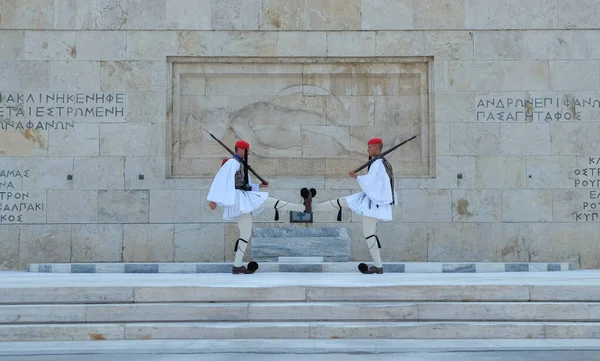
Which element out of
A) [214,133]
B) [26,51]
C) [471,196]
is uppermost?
[26,51]

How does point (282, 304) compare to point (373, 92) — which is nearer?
point (282, 304)

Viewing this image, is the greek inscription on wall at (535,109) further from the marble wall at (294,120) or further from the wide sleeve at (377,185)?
the wide sleeve at (377,185)

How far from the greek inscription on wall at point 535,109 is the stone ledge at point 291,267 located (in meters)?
2.57

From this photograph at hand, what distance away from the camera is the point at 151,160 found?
1305 centimetres

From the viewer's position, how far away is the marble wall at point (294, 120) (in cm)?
1295

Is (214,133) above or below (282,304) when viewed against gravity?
above

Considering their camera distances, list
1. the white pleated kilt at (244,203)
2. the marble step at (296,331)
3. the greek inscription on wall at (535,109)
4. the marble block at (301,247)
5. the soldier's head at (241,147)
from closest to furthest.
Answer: the marble step at (296,331)
the white pleated kilt at (244,203)
the soldier's head at (241,147)
the marble block at (301,247)
the greek inscription on wall at (535,109)

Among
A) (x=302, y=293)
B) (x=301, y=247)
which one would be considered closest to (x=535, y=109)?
(x=301, y=247)

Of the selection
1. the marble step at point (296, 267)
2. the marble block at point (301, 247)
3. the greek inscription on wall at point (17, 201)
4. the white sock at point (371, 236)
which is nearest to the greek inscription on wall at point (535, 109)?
the marble step at point (296, 267)

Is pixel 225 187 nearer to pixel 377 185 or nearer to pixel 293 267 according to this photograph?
pixel 293 267

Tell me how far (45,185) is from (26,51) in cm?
227

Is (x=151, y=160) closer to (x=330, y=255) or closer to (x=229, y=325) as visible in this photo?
(x=330, y=255)

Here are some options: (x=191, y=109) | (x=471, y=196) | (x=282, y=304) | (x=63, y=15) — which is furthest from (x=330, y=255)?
(x=63, y=15)

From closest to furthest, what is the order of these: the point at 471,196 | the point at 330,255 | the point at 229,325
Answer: the point at 229,325
the point at 330,255
the point at 471,196
